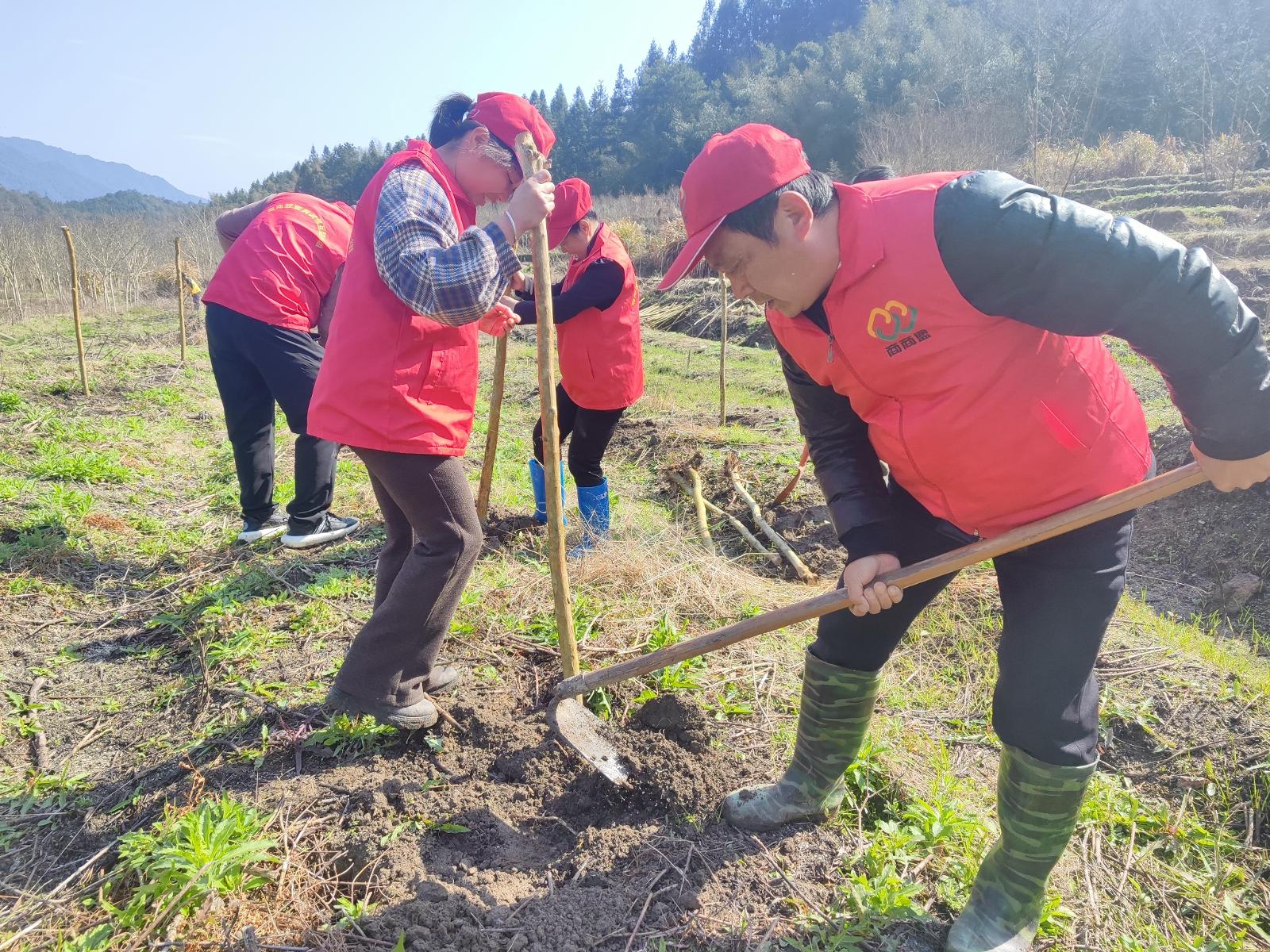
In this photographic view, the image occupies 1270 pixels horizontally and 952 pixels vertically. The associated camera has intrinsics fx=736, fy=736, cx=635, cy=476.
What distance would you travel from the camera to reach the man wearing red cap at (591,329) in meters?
3.87

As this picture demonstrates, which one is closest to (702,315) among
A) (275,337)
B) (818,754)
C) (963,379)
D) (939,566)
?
(275,337)

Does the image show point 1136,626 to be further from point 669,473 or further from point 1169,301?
point 669,473

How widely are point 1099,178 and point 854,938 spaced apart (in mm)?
24124

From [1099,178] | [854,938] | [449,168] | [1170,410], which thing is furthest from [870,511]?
[1099,178]

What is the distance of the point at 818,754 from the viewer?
7.15 feet

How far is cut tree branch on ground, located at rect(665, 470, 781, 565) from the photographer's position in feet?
15.4

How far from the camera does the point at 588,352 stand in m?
4.02

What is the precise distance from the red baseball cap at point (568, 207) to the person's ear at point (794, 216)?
234cm

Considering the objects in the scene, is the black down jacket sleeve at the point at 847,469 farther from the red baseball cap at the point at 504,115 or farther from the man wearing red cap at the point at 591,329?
the man wearing red cap at the point at 591,329

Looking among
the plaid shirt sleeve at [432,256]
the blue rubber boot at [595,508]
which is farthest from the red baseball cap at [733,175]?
the blue rubber boot at [595,508]

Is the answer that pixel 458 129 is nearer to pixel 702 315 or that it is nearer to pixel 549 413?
pixel 549 413

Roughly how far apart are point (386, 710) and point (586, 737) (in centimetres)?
68

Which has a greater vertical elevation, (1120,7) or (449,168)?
(1120,7)

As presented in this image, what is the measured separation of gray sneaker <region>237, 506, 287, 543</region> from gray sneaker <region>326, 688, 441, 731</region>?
2.22 meters
